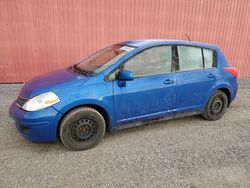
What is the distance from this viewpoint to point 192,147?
128 inches

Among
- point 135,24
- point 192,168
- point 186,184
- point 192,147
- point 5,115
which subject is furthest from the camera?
point 135,24

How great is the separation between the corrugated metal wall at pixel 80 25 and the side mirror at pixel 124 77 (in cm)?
346

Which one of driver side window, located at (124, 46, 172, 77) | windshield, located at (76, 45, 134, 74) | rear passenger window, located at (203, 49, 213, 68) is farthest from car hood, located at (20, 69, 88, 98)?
rear passenger window, located at (203, 49, 213, 68)

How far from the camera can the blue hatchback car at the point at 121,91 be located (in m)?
2.88

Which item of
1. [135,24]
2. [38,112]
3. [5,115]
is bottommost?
[5,115]

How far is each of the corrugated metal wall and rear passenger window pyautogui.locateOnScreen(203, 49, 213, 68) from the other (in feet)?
9.46

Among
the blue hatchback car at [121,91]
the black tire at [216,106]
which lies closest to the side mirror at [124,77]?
the blue hatchback car at [121,91]

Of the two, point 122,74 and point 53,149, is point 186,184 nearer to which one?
point 122,74

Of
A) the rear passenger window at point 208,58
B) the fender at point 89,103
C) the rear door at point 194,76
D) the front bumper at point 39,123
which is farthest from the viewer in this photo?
the rear passenger window at point 208,58

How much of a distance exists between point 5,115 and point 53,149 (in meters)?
1.80

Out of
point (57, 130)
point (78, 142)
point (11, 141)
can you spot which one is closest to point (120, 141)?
point (78, 142)

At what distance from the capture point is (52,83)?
3098 mm

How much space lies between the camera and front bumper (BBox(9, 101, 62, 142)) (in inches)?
109

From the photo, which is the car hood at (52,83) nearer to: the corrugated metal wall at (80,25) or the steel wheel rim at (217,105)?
the steel wheel rim at (217,105)
